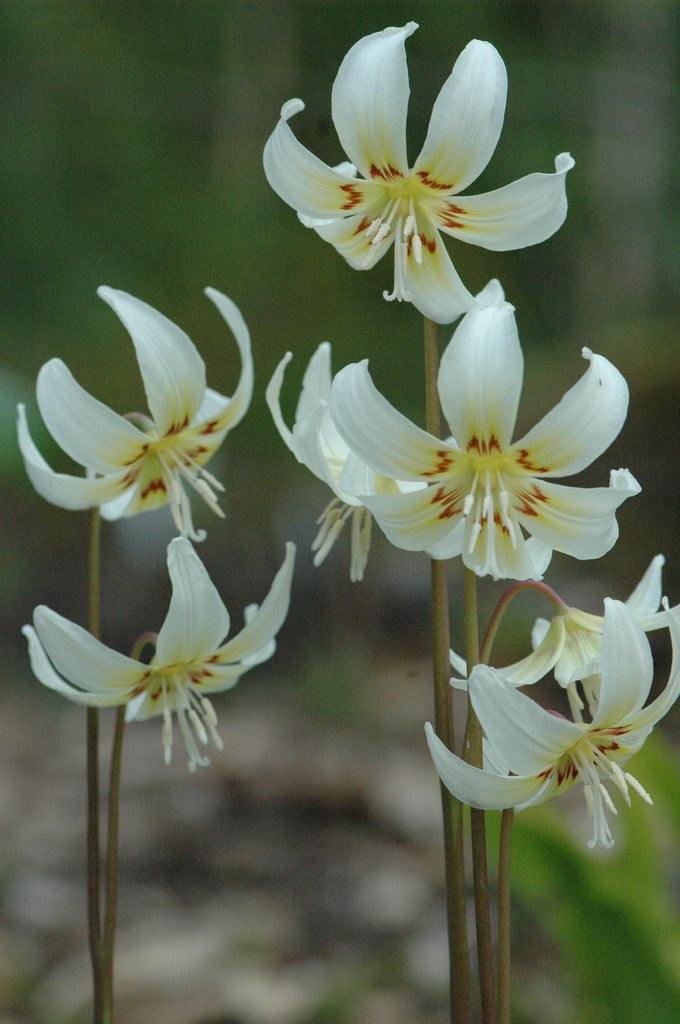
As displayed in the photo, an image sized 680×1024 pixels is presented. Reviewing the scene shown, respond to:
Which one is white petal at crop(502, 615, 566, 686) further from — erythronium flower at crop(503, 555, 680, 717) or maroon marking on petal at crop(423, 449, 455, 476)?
maroon marking on petal at crop(423, 449, 455, 476)

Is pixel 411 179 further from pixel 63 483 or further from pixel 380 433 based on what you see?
pixel 63 483

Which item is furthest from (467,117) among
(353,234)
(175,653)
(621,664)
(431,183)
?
(175,653)

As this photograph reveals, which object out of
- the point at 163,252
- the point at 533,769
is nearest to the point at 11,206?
the point at 163,252

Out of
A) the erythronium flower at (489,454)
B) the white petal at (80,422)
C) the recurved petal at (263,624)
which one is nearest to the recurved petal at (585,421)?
the erythronium flower at (489,454)

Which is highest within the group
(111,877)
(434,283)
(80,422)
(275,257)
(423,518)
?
(275,257)

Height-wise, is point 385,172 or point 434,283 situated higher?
point 385,172

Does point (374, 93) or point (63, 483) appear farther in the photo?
point (63, 483)

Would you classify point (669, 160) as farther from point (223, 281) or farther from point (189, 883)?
point (189, 883)
